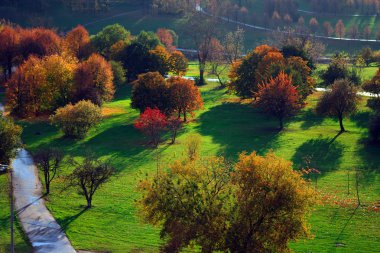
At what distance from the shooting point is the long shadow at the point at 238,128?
218 ft

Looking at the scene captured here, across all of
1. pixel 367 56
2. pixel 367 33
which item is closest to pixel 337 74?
pixel 367 56

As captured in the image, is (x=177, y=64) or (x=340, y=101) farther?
(x=177, y=64)

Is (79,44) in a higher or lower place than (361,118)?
higher

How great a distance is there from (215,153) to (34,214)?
22749 millimetres

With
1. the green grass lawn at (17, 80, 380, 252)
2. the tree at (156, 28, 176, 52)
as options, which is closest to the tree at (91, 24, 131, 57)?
the tree at (156, 28, 176, 52)

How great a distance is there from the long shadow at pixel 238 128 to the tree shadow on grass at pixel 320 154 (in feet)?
12.5

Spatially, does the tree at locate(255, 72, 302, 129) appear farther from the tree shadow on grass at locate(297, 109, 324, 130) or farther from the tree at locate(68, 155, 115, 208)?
the tree at locate(68, 155, 115, 208)

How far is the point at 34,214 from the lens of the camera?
155ft

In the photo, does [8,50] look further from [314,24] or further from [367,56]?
[314,24]

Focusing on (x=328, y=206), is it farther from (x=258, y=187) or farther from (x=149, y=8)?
(x=149, y=8)

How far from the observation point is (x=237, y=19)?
173500mm

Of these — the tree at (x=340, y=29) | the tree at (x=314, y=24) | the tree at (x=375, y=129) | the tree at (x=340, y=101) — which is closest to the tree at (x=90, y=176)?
the tree at (x=375, y=129)

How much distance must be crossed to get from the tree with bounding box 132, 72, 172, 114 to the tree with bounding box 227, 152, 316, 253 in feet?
139

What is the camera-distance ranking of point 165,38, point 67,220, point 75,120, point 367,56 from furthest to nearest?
point 165,38 < point 367,56 < point 75,120 < point 67,220
